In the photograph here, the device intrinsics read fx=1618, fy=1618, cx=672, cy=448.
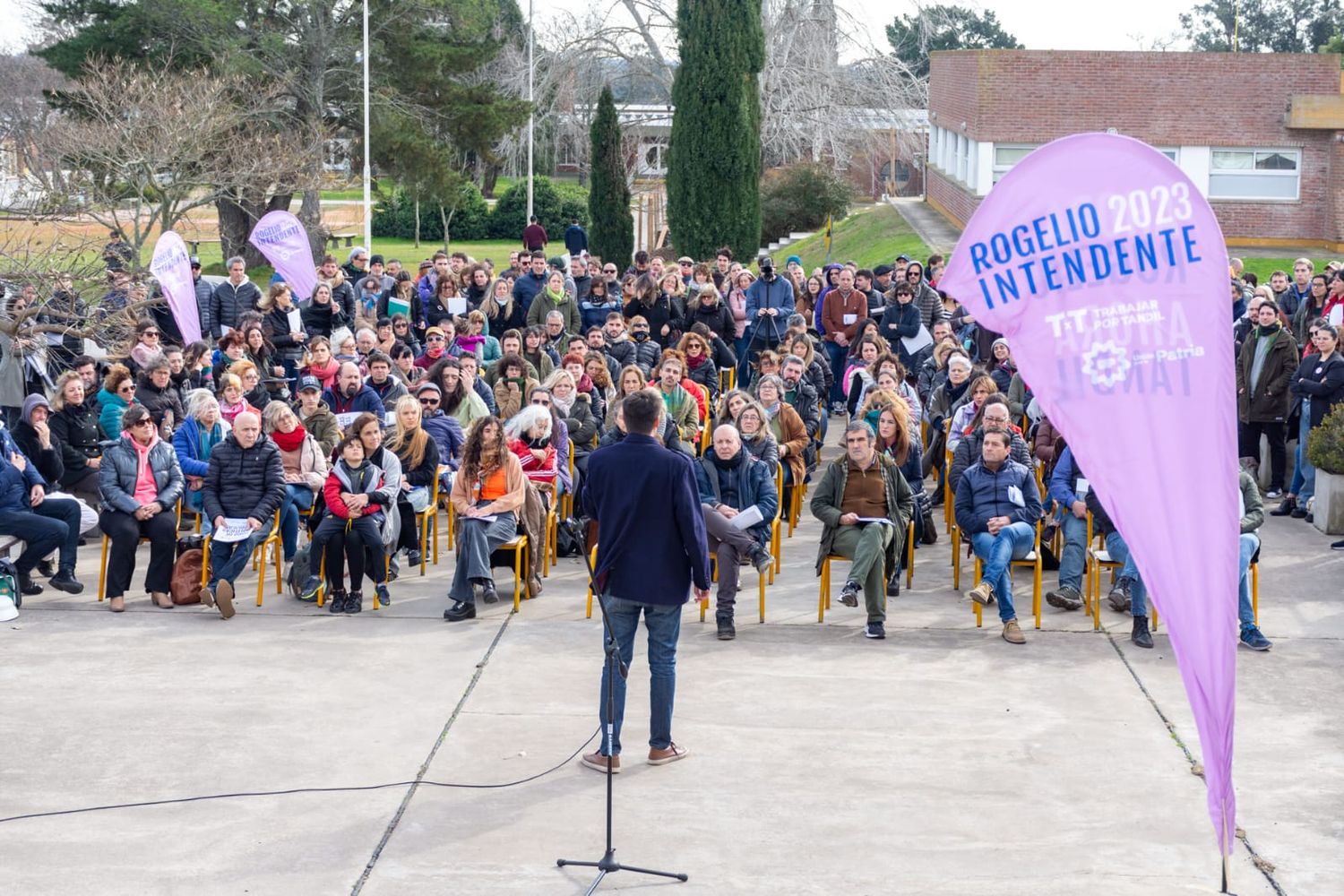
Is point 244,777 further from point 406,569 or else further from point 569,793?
point 406,569

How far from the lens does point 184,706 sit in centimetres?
A: 866

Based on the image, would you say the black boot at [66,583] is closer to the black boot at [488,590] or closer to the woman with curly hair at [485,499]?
the woman with curly hair at [485,499]

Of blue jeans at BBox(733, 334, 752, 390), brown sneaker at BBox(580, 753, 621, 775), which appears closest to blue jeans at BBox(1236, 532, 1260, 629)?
brown sneaker at BBox(580, 753, 621, 775)

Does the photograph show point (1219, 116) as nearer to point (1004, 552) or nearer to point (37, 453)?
point (1004, 552)

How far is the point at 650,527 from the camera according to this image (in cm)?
756

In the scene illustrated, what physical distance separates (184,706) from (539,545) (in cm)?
328

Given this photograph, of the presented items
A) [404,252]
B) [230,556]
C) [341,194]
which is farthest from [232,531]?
[341,194]

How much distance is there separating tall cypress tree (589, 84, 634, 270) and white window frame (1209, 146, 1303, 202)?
498 inches

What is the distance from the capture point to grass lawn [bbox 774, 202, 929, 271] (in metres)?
36.8

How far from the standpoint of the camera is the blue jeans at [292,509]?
1153 centimetres

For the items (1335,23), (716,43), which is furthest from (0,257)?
(1335,23)

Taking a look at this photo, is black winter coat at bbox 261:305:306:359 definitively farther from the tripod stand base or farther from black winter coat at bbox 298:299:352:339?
the tripod stand base

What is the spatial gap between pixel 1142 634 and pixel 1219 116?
2764cm


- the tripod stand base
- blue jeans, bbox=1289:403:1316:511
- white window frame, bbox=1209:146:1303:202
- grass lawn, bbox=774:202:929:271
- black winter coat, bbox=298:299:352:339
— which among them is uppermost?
white window frame, bbox=1209:146:1303:202
